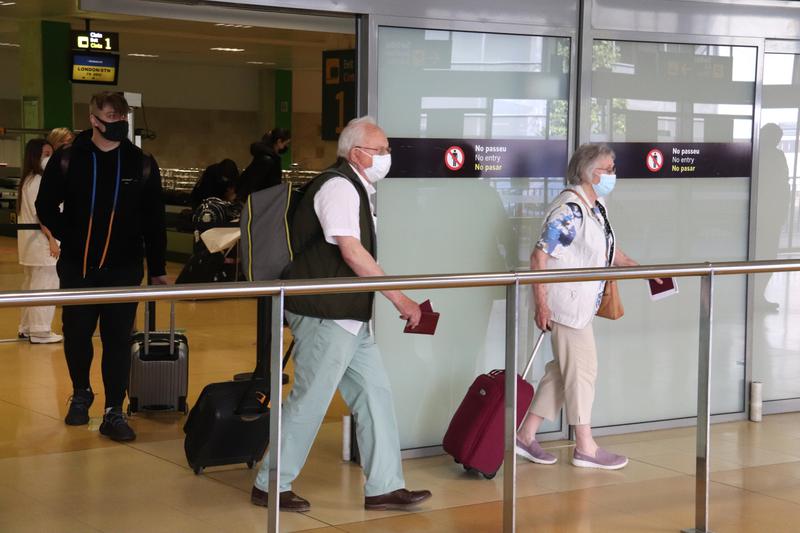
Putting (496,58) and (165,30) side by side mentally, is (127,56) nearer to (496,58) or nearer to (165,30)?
(165,30)

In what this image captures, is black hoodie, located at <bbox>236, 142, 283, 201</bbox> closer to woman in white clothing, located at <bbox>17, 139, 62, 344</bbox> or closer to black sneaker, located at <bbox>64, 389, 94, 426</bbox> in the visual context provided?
woman in white clothing, located at <bbox>17, 139, 62, 344</bbox>

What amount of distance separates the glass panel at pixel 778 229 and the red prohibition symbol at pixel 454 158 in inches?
83.8

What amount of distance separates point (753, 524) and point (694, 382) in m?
2.09

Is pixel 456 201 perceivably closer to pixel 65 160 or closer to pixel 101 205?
pixel 101 205

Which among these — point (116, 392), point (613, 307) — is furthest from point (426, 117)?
point (116, 392)

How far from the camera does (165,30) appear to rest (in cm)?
1866

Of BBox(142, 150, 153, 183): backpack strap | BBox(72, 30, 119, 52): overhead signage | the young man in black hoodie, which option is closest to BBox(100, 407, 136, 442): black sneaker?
the young man in black hoodie

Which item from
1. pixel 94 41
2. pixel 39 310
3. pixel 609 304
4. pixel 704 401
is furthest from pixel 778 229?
pixel 94 41

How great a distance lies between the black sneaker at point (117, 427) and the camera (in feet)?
20.4

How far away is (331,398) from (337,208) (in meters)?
0.75

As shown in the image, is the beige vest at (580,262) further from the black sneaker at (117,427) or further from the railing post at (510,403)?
the black sneaker at (117,427)

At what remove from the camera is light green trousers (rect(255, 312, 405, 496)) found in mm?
Result: 4699

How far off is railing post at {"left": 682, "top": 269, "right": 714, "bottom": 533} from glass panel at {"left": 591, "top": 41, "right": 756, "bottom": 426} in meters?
1.95

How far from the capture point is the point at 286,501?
4.92m
